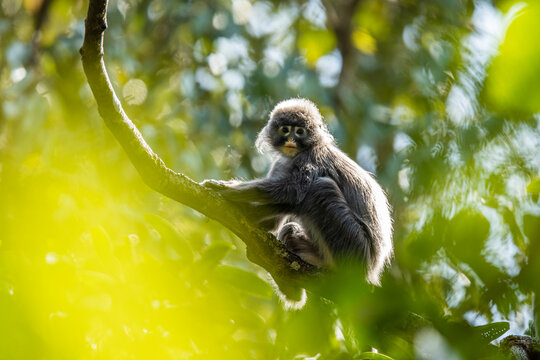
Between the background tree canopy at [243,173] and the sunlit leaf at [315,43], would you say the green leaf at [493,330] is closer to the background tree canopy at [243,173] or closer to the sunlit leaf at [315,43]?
the background tree canopy at [243,173]

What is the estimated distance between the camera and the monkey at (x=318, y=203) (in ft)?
14.8

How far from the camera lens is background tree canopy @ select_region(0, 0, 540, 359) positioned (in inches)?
58.4

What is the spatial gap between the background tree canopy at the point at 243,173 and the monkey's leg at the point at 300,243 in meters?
0.58

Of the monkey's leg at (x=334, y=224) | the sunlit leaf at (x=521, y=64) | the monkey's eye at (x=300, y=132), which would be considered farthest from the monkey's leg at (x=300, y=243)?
the sunlit leaf at (x=521, y=64)

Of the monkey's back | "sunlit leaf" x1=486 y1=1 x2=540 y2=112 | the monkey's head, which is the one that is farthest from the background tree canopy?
the monkey's head

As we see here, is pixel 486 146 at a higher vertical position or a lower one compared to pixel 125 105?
higher

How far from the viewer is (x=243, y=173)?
774cm

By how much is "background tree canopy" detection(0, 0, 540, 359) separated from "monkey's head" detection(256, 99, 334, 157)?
92 cm

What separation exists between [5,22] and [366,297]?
8171 millimetres

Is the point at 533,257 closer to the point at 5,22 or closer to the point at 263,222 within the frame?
the point at 263,222

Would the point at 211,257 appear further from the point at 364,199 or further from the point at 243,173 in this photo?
the point at 243,173

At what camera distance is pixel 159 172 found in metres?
3.51

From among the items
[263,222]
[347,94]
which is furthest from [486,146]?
[347,94]

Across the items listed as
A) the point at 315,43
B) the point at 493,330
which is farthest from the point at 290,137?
the point at 315,43
